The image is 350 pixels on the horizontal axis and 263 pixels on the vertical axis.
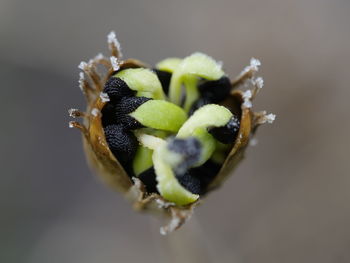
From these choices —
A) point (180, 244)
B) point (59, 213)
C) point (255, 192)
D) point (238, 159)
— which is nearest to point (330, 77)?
point (255, 192)

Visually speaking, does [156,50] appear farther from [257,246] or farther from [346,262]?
[346,262]

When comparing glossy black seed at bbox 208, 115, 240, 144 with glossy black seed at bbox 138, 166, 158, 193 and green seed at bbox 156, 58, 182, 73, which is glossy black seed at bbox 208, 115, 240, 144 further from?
green seed at bbox 156, 58, 182, 73

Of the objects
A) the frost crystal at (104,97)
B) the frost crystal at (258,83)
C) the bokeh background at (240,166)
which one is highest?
the frost crystal at (258,83)

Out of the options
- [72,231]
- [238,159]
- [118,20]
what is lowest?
[72,231]

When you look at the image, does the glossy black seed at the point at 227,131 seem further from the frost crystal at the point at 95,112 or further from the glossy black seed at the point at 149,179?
the frost crystal at the point at 95,112

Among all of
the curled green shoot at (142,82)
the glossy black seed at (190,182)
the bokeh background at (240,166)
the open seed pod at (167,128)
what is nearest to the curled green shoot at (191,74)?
the open seed pod at (167,128)

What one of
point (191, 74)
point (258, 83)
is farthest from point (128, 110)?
point (258, 83)

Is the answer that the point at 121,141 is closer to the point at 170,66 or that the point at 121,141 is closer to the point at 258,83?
the point at 170,66

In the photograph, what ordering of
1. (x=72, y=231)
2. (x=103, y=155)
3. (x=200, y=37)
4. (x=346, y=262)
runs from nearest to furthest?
1. (x=103, y=155)
2. (x=346, y=262)
3. (x=72, y=231)
4. (x=200, y=37)
